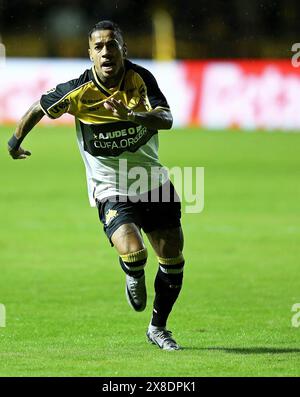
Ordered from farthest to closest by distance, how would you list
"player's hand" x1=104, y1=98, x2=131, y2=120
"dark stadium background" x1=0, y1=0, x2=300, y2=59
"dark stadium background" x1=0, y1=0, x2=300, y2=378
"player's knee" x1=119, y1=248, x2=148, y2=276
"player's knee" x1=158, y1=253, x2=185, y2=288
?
"dark stadium background" x1=0, y1=0, x2=300, y2=59, "player's knee" x1=158, y1=253, x2=185, y2=288, "dark stadium background" x1=0, y1=0, x2=300, y2=378, "player's knee" x1=119, y1=248, x2=148, y2=276, "player's hand" x1=104, y1=98, x2=131, y2=120

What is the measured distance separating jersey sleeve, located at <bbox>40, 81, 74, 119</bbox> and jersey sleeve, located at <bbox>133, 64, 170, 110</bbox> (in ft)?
1.79

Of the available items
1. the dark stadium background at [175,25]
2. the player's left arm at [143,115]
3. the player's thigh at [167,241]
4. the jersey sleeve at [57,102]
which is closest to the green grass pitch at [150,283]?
the player's thigh at [167,241]

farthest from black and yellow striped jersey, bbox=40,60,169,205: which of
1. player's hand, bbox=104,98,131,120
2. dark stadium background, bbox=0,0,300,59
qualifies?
dark stadium background, bbox=0,0,300,59

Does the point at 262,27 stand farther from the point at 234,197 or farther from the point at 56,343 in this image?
the point at 56,343

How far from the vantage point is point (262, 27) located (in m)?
36.5

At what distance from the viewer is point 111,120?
7855 millimetres

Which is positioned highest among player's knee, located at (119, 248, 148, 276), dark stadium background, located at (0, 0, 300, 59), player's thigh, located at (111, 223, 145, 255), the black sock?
dark stadium background, located at (0, 0, 300, 59)

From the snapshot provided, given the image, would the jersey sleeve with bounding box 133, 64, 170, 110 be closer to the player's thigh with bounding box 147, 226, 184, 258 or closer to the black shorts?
the black shorts

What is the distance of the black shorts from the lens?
7.87m

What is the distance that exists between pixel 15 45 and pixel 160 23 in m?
5.15

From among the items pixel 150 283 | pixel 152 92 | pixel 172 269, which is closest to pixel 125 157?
pixel 152 92

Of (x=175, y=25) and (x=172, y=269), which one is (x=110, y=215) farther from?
(x=175, y=25)

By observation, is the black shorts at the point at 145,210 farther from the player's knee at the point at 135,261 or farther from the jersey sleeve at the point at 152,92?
the jersey sleeve at the point at 152,92

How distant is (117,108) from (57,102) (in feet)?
2.80
